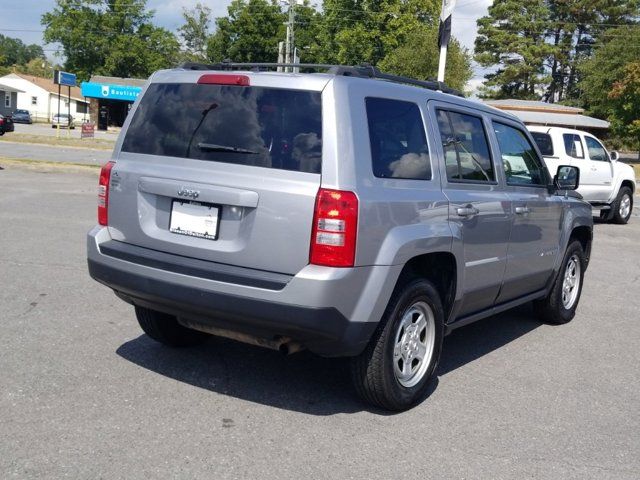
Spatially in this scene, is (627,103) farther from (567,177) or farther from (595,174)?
(567,177)

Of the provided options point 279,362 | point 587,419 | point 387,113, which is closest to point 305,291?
point 387,113

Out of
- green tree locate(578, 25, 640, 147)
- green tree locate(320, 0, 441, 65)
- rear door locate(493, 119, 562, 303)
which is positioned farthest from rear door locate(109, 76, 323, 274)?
green tree locate(320, 0, 441, 65)

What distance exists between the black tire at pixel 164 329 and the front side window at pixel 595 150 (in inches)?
463

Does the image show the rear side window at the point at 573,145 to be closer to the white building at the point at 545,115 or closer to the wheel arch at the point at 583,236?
the wheel arch at the point at 583,236

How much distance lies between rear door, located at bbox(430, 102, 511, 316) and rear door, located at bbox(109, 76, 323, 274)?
118 centimetres

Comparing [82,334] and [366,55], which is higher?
[366,55]

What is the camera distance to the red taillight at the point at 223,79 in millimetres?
4133

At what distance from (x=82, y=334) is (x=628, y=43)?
155ft

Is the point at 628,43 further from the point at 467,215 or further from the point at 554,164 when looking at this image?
the point at 467,215

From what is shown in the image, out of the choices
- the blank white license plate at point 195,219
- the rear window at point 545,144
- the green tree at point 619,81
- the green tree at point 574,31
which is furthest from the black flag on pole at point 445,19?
the green tree at point 574,31

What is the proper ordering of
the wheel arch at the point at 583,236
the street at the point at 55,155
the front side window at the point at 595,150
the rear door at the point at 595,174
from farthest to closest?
the street at the point at 55,155 < the front side window at the point at 595,150 < the rear door at the point at 595,174 < the wheel arch at the point at 583,236

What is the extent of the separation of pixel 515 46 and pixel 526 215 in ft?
210

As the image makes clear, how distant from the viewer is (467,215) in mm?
4715

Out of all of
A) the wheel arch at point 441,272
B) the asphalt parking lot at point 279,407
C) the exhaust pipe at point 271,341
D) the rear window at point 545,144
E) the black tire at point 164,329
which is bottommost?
the asphalt parking lot at point 279,407
